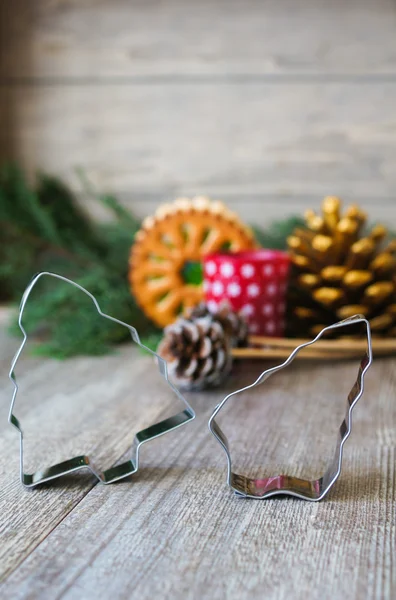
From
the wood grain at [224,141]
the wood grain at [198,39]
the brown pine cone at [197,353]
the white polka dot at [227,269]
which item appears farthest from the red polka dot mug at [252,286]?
the wood grain at [198,39]

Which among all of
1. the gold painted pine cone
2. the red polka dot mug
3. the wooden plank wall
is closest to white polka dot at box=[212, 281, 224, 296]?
the red polka dot mug

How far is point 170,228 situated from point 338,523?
1.80 feet

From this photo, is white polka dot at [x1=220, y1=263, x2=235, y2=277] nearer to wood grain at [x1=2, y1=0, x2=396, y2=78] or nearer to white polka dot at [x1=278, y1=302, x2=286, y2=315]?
white polka dot at [x1=278, y1=302, x2=286, y2=315]

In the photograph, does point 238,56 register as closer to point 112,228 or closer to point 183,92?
point 183,92

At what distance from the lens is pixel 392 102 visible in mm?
978

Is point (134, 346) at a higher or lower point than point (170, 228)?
lower

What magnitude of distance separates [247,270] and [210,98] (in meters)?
0.36

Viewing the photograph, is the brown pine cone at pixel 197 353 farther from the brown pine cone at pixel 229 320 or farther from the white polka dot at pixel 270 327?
the white polka dot at pixel 270 327

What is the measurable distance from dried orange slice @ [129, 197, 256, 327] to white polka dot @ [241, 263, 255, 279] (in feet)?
0.26

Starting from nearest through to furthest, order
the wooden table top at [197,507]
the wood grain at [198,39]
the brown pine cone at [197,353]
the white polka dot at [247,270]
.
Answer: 1. the wooden table top at [197,507]
2. the brown pine cone at [197,353]
3. the white polka dot at [247,270]
4. the wood grain at [198,39]

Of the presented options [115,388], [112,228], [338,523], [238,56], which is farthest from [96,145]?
[338,523]

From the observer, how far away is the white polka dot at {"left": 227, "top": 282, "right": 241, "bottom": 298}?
79cm

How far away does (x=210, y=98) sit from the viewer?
102 centimetres

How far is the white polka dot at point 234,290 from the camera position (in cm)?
79
